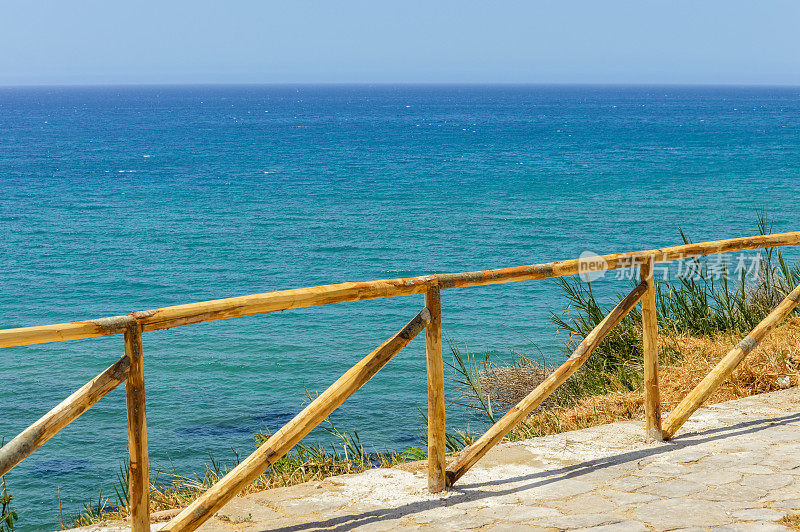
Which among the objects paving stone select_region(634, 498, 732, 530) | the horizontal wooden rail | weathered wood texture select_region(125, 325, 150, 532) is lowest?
paving stone select_region(634, 498, 732, 530)

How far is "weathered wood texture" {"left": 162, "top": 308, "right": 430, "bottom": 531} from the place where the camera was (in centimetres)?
335

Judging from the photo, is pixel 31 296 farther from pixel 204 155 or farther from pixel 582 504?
pixel 204 155

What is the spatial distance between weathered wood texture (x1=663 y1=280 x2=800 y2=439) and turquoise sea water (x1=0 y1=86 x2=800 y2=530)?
18.3ft

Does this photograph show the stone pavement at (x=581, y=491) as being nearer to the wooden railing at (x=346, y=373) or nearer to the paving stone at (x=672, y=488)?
the paving stone at (x=672, y=488)

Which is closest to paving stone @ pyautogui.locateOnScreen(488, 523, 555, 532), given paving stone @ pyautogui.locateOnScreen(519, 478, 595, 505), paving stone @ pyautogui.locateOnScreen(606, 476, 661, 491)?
paving stone @ pyautogui.locateOnScreen(519, 478, 595, 505)

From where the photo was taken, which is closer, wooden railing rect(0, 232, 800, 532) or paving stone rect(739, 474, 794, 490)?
wooden railing rect(0, 232, 800, 532)

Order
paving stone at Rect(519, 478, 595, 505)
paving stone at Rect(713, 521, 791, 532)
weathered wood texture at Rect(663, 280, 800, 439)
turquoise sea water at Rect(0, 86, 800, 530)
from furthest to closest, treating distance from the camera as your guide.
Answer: turquoise sea water at Rect(0, 86, 800, 530)
weathered wood texture at Rect(663, 280, 800, 439)
paving stone at Rect(519, 478, 595, 505)
paving stone at Rect(713, 521, 791, 532)

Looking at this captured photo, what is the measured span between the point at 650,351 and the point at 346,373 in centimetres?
201

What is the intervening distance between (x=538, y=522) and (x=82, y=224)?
1223 inches

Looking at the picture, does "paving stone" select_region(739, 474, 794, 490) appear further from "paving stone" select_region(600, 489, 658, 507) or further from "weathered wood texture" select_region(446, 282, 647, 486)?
"weathered wood texture" select_region(446, 282, 647, 486)

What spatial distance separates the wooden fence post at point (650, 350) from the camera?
4.58 meters

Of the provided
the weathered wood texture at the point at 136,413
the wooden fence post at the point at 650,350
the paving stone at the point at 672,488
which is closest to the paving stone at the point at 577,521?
the paving stone at the point at 672,488

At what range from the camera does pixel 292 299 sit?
137 inches

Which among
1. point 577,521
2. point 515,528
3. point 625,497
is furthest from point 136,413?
point 625,497
